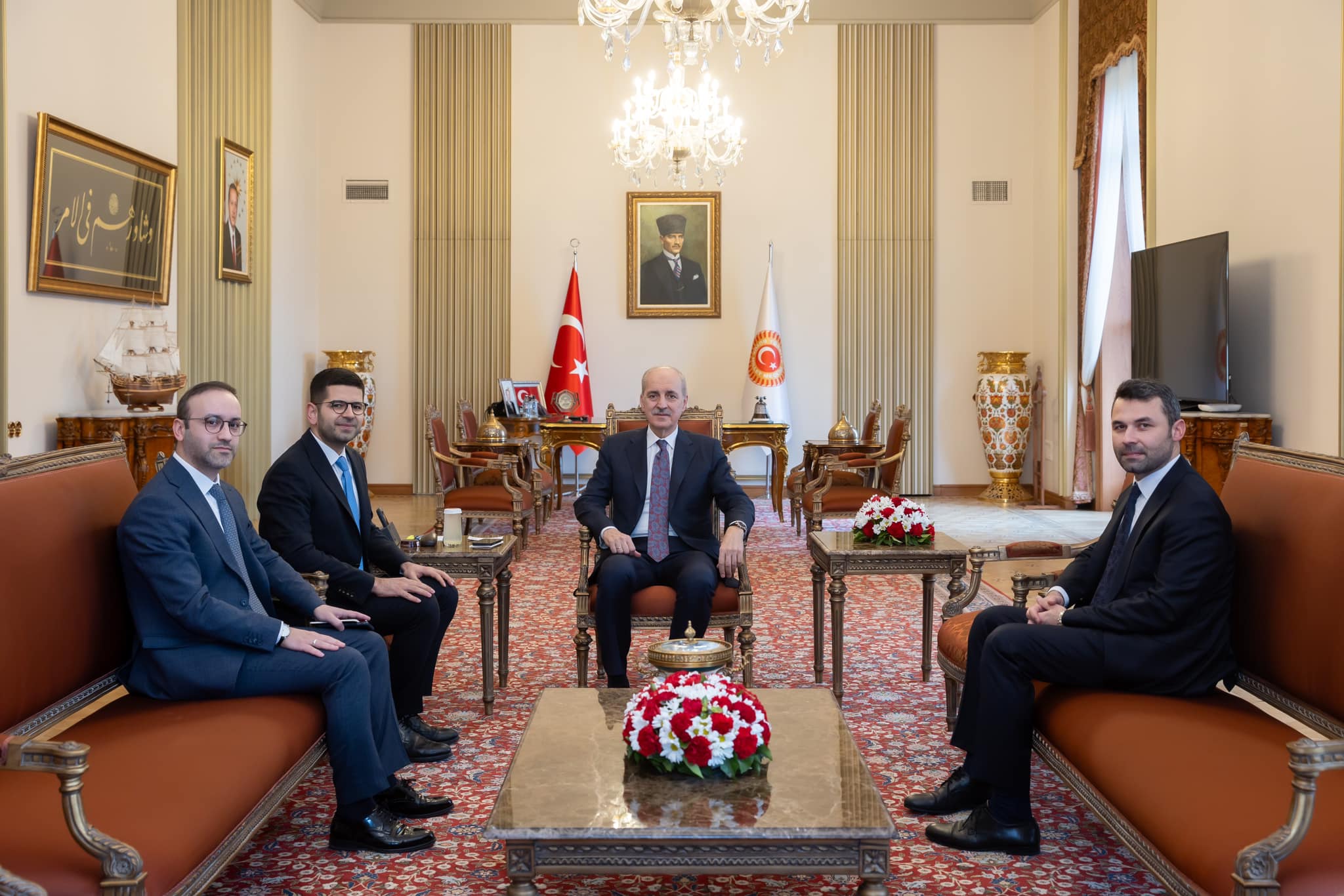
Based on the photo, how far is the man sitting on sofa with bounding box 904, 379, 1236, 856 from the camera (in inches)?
121

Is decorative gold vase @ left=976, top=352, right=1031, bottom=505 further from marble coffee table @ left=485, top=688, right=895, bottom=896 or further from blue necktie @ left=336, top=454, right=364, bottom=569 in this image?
marble coffee table @ left=485, top=688, right=895, bottom=896

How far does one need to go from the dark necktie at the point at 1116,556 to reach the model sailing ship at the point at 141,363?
568cm

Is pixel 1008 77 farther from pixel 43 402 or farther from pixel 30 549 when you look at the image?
pixel 30 549

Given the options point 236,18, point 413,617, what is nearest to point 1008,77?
point 236,18

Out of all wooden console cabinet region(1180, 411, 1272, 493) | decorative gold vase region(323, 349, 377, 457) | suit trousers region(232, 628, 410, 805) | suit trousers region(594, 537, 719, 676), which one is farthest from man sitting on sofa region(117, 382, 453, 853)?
decorative gold vase region(323, 349, 377, 457)

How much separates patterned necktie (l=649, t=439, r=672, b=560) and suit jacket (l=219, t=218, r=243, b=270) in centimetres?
596

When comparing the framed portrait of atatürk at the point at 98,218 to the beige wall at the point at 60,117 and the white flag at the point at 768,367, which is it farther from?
the white flag at the point at 768,367

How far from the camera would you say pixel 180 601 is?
291cm

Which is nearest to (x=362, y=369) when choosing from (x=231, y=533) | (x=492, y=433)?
(x=492, y=433)

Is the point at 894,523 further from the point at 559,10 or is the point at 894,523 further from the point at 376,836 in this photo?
the point at 559,10

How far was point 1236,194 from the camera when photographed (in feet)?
24.3

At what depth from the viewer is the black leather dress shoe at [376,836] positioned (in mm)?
3193

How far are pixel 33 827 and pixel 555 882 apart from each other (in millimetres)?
1368

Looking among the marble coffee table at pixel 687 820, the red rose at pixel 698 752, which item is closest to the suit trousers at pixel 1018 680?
the marble coffee table at pixel 687 820
